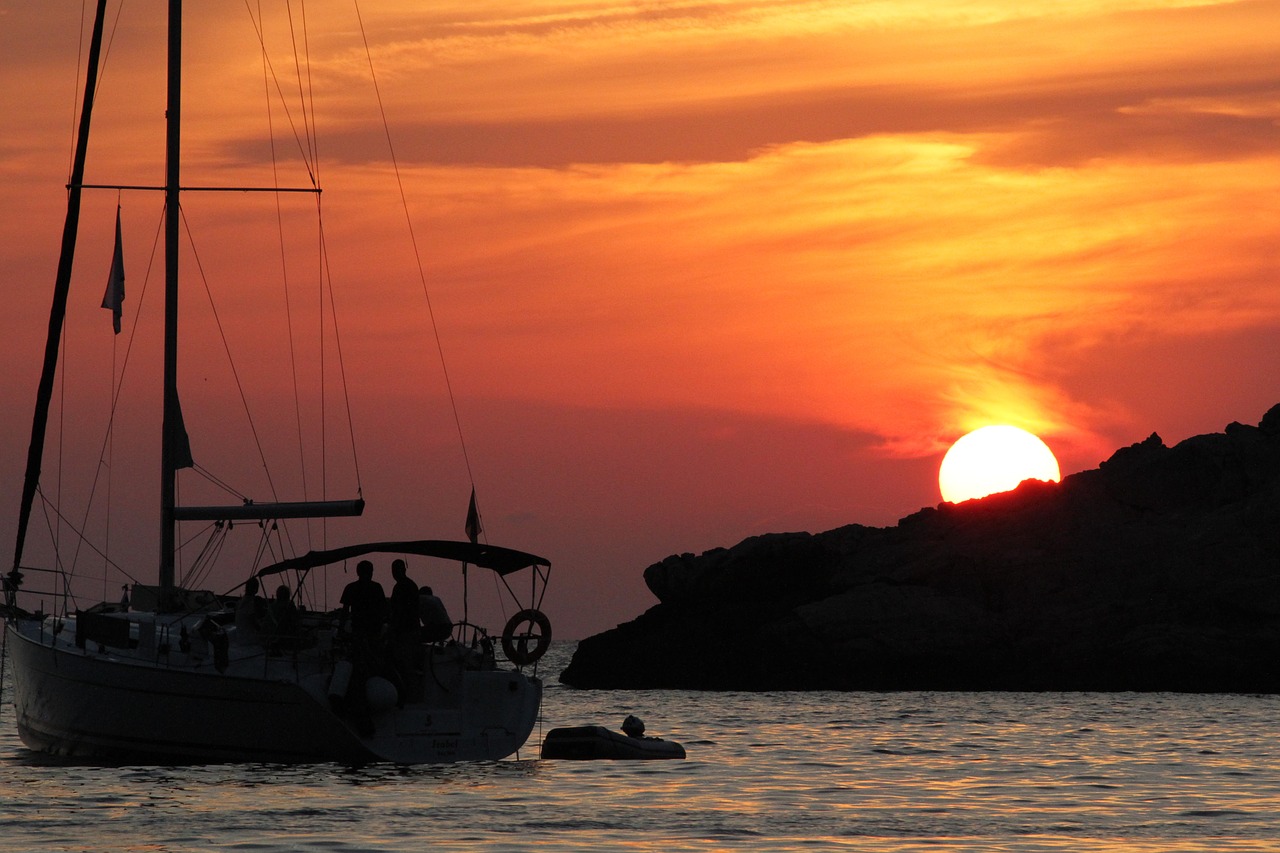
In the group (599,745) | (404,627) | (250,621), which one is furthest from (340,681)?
(599,745)

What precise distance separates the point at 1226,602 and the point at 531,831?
69842mm

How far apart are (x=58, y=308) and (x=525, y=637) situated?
38.3ft

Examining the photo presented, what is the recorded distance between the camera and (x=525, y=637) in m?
28.2

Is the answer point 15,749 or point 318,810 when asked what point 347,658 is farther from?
point 15,749

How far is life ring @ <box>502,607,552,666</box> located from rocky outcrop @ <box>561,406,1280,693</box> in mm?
59119

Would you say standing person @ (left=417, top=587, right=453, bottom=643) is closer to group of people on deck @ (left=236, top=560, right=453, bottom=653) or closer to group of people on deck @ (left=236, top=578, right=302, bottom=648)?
group of people on deck @ (left=236, top=560, right=453, bottom=653)

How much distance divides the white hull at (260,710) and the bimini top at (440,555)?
1785 mm

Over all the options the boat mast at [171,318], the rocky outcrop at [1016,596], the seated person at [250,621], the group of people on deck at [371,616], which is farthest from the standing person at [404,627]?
the rocky outcrop at [1016,596]

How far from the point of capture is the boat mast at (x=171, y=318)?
30359mm

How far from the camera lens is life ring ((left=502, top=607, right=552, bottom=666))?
2788 cm

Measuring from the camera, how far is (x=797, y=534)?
320ft

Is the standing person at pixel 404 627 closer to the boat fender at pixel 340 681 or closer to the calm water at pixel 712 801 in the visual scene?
the boat fender at pixel 340 681

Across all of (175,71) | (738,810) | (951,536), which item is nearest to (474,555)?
(738,810)

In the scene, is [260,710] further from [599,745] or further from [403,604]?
[599,745]
